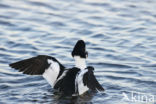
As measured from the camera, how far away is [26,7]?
49.2 feet

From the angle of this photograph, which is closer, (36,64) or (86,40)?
(36,64)

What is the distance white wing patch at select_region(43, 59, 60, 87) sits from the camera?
9.03 m

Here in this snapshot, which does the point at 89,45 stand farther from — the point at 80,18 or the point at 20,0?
the point at 20,0

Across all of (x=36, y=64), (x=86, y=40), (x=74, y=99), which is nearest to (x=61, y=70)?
(x=36, y=64)

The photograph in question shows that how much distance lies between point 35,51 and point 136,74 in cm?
278

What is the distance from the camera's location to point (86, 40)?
12430 millimetres

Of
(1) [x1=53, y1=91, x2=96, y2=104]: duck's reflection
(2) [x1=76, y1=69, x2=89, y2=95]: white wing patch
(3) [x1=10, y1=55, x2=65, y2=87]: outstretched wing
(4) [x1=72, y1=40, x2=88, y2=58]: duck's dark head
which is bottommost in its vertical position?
(1) [x1=53, y1=91, x2=96, y2=104]: duck's reflection

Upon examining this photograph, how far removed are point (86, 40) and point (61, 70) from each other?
3.49 m

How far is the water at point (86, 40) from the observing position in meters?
9.22

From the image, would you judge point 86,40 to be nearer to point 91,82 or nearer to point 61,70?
point 61,70

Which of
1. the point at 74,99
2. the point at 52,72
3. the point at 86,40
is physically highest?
the point at 86,40

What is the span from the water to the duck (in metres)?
0.21

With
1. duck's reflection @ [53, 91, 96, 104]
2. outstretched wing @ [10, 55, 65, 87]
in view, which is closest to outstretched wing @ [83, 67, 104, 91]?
duck's reflection @ [53, 91, 96, 104]

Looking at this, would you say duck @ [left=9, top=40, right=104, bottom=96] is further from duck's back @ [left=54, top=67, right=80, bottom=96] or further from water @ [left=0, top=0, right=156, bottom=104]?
water @ [left=0, top=0, right=156, bottom=104]
